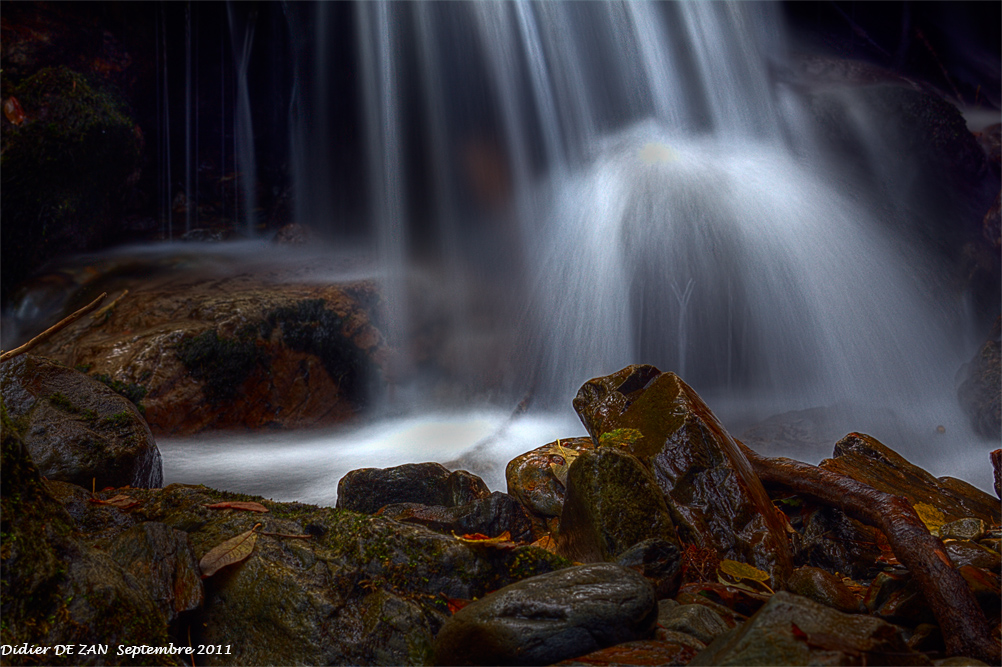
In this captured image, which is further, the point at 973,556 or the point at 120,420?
the point at 120,420

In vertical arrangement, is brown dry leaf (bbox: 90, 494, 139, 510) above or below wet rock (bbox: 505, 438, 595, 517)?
above

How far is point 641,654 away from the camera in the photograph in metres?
1.92

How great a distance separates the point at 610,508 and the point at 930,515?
8.16ft

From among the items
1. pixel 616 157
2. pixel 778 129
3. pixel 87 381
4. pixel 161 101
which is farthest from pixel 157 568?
pixel 161 101

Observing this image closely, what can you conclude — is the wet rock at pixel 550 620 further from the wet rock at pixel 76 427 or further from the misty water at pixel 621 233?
the misty water at pixel 621 233

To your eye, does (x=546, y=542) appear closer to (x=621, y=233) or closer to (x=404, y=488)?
(x=404, y=488)

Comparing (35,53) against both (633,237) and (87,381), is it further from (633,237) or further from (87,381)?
(633,237)

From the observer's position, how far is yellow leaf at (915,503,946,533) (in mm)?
3510

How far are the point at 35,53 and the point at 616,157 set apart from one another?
1044cm

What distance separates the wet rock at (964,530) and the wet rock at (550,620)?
2.14m

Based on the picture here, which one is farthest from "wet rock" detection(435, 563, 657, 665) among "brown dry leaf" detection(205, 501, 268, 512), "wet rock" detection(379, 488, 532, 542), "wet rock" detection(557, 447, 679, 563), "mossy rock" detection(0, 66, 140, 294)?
"mossy rock" detection(0, 66, 140, 294)

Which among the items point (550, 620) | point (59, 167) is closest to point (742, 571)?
point (550, 620)

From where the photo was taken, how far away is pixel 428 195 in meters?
12.3

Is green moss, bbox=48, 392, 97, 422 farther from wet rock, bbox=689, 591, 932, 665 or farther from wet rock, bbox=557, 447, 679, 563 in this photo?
wet rock, bbox=689, 591, 932, 665
